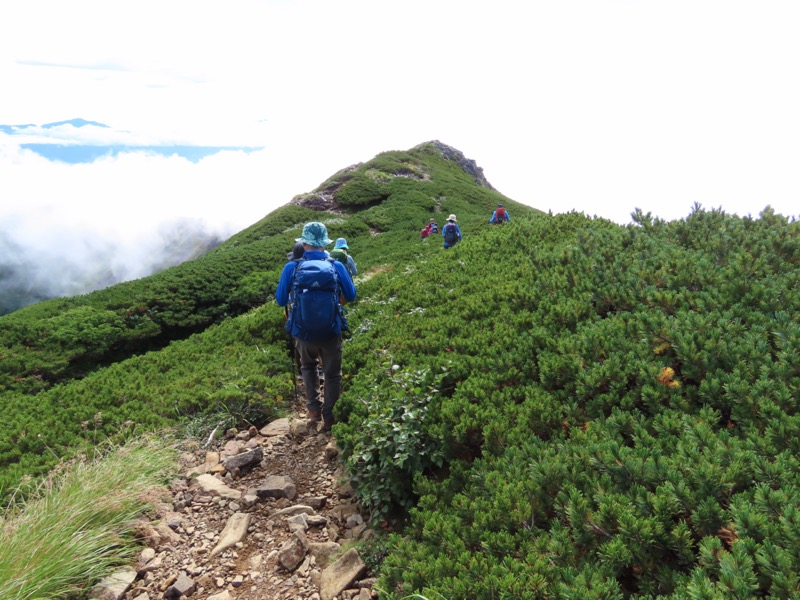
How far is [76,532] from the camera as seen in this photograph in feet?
13.6

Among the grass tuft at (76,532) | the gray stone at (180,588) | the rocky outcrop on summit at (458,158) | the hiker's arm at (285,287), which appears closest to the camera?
the grass tuft at (76,532)

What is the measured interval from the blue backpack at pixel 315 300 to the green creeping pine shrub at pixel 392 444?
140cm

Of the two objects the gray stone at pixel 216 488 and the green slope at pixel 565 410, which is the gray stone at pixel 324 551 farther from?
the gray stone at pixel 216 488

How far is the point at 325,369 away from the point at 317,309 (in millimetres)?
1115

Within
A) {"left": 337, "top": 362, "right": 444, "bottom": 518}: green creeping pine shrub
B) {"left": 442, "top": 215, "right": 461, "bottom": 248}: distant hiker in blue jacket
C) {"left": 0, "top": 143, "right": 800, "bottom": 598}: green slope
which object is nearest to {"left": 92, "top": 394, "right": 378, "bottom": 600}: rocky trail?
{"left": 337, "top": 362, "right": 444, "bottom": 518}: green creeping pine shrub

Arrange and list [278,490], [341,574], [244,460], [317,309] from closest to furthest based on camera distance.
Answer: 1. [341,574]
2. [278,490]
3. [244,460]
4. [317,309]

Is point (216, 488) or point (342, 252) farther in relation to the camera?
point (342, 252)

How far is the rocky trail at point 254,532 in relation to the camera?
4.09 metres

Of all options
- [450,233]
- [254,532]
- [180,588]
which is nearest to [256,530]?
[254,532]

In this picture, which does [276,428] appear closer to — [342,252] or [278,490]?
[278,490]

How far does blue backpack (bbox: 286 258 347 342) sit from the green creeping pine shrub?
1.40 m

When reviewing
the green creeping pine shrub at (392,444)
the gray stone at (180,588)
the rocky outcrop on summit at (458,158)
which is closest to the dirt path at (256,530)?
the gray stone at (180,588)

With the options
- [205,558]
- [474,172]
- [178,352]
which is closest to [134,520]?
[205,558]

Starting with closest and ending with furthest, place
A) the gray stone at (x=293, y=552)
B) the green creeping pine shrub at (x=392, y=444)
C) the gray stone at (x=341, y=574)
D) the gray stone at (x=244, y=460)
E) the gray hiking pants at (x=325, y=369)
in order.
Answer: the gray stone at (x=341, y=574) < the gray stone at (x=293, y=552) < the green creeping pine shrub at (x=392, y=444) < the gray stone at (x=244, y=460) < the gray hiking pants at (x=325, y=369)
